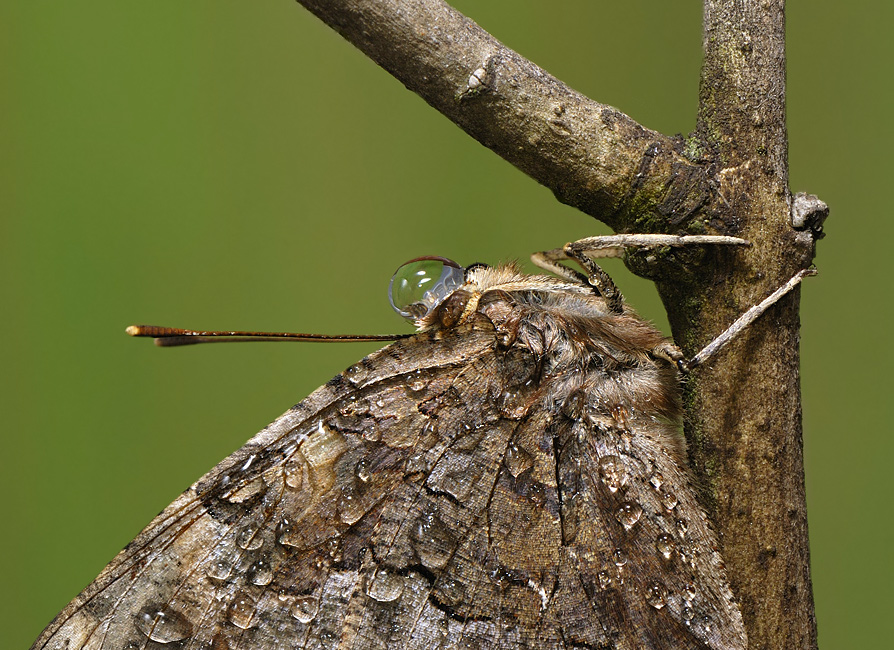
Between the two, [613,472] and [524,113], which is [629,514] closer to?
[613,472]

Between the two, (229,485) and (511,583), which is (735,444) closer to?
(511,583)

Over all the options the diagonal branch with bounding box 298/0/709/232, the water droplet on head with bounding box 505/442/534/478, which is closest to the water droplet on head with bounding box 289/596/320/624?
the water droplet on head with bounding box 505/442/534/478

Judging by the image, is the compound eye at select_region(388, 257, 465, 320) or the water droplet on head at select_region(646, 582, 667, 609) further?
the compound eye at select_region(388, 257, 465, 320)

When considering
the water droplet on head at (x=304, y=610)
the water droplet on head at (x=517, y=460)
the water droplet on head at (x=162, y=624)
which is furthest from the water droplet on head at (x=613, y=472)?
the water droplet on head at (x=162, y=624)

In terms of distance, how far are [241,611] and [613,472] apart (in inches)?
22.6

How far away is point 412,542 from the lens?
3.67 ft

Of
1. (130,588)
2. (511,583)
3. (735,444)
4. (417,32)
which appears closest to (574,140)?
(417,32)

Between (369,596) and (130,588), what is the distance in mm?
339

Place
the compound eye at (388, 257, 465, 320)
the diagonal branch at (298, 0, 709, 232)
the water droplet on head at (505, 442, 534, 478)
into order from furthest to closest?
the compound eye at (388, 257, 465, 320)
the water droplet on head at (505, 442, 534, 478)
the diagonal branch at (298, 0, 709, 232)

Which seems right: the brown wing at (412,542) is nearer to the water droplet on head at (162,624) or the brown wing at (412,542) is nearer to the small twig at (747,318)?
the water droplet on head at (162,624)

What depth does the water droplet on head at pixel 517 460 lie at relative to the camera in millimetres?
1136

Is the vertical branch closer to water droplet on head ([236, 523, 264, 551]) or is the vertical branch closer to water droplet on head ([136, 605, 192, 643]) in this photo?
water droplet on head ([236, 523, 264, 551])

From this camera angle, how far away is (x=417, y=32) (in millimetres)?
1026

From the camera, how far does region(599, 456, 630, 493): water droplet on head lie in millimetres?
1137
